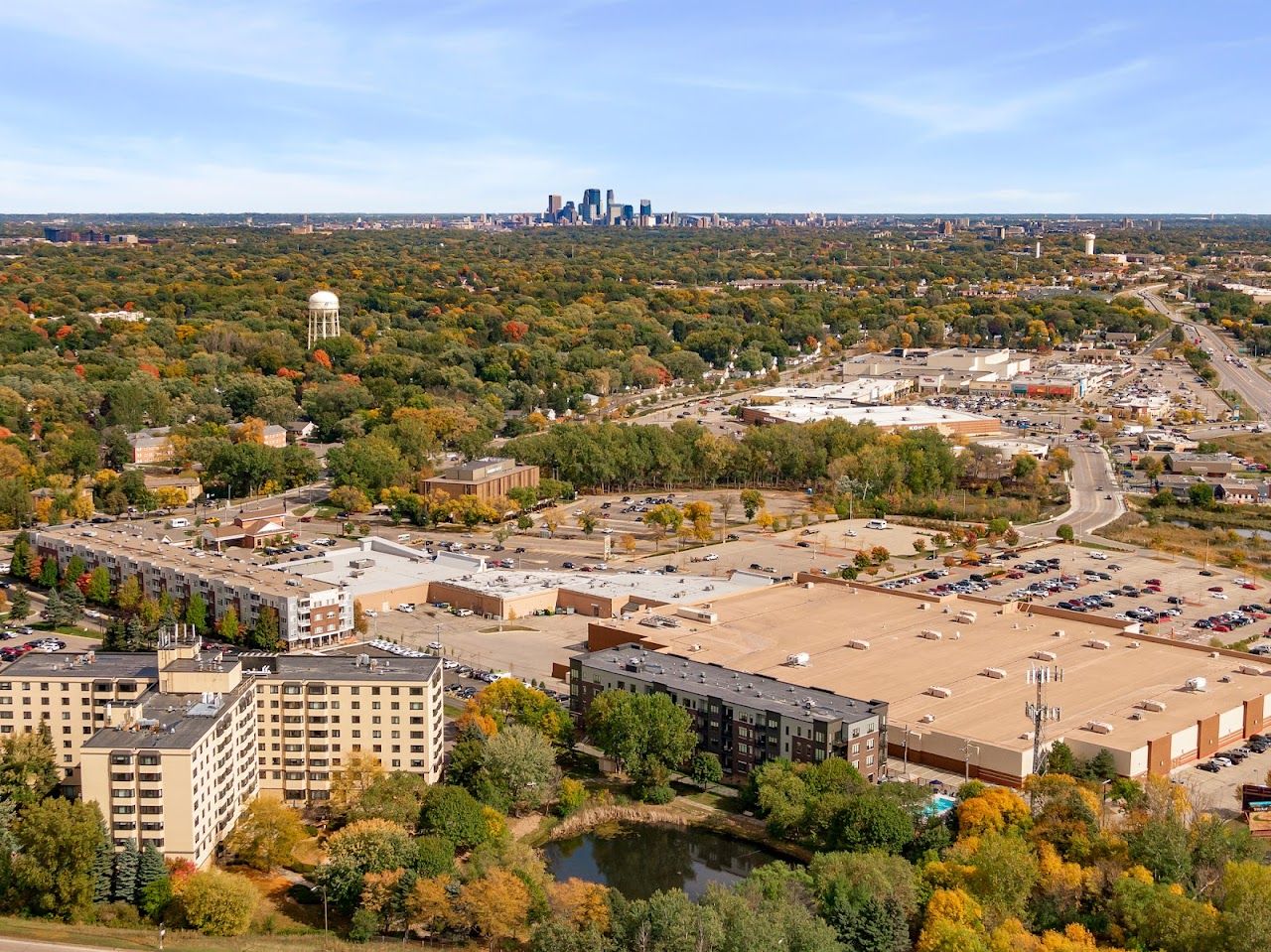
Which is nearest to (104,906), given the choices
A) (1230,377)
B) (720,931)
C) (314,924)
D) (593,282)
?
(314,924)

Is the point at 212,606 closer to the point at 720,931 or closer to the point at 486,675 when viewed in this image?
the point at 486,675

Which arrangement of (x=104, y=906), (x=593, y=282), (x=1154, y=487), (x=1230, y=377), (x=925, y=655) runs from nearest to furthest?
1. (x=104, y=906)
2. (x=925, y=655)
3. (x=1154, y=487)
4. (x=1230, y=377)
5. (x=593, y=282)

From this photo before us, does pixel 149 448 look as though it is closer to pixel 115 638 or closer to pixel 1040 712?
pixel 115 638

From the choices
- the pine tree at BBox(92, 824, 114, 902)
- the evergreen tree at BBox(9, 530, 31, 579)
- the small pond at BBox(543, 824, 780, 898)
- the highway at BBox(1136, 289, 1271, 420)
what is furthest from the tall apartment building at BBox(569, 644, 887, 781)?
the highway at BBox(1136, 289, 1271, 420)

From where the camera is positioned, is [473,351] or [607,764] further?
[473,351]

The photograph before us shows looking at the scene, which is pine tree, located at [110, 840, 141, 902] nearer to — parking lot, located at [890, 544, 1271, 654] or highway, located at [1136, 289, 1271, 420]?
parking lot, located at [890, 544, 1271, 654]

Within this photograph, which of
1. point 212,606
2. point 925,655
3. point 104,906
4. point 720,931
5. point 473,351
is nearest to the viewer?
point 720,931
